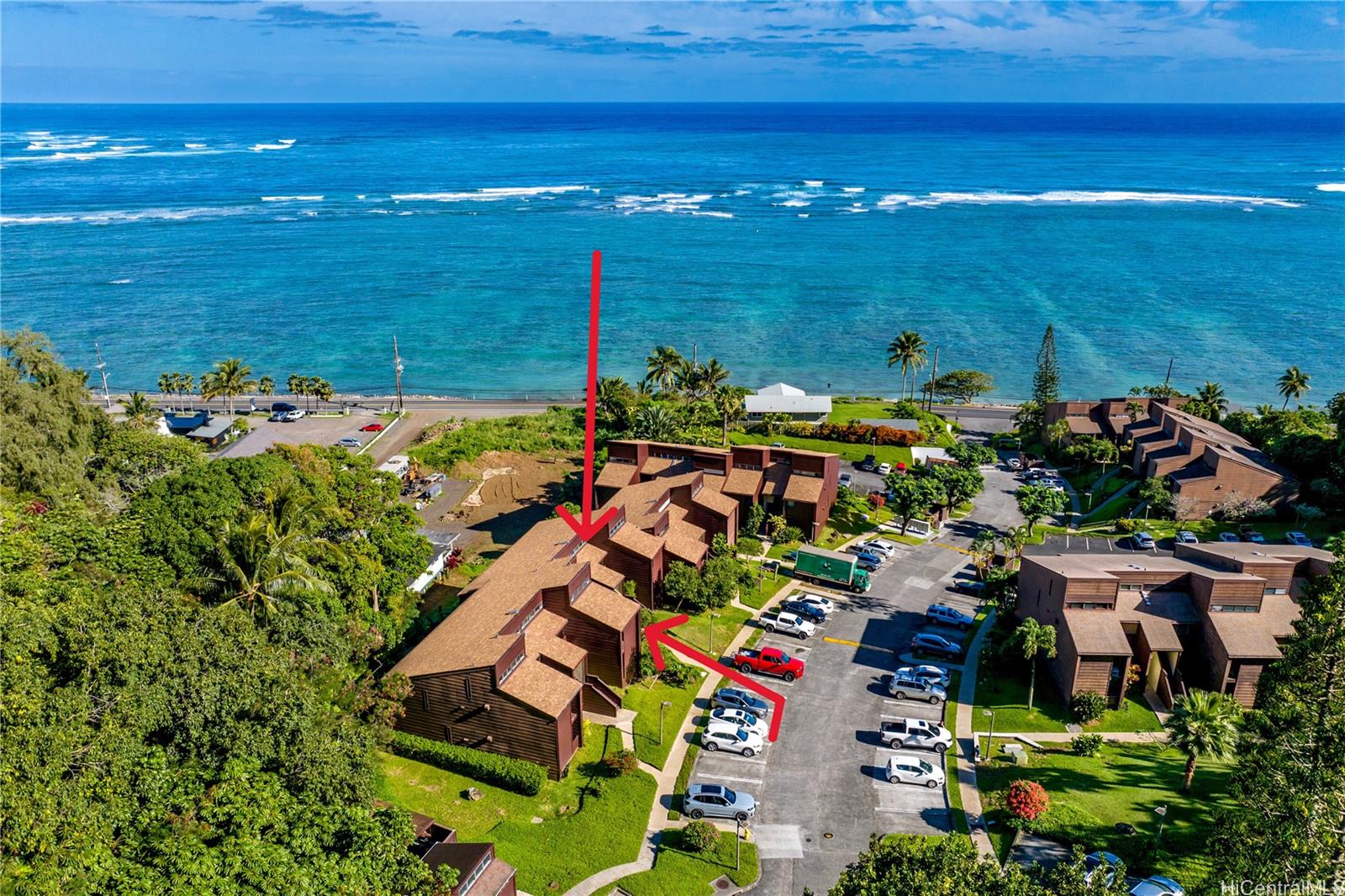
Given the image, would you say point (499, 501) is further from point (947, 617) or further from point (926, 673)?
point (926, 673)

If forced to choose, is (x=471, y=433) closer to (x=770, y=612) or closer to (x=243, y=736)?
(x=770, y=612)

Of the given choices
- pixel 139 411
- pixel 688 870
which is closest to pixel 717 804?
pixel 688 870

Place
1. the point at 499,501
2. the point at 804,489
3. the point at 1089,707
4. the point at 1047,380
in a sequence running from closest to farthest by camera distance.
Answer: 1. the point at 1089,707
2. the point at 804,489
3. the point at 499,501
4. the point at 1047,380

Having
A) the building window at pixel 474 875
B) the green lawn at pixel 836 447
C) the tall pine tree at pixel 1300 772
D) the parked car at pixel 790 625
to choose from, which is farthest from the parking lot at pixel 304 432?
the tall pine tree at pixel 1300 772

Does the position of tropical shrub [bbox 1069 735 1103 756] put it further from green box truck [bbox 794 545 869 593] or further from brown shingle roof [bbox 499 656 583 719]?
brown shingle roof [bbox 499 656 583 719]

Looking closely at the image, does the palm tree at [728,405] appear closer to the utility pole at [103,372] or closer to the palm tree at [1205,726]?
the palm tree at [1205,726]

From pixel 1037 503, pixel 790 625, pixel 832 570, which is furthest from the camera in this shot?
pixel 1037 503
